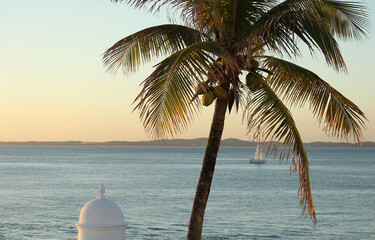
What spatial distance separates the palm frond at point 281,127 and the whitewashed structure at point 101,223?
303 cm

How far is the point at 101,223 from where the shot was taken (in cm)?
503

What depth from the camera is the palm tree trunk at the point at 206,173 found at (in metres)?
8.27

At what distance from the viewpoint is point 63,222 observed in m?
33.0

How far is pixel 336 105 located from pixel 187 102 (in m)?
2.67

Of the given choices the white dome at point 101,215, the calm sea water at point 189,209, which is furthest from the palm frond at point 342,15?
the calm sea water at point 189,209

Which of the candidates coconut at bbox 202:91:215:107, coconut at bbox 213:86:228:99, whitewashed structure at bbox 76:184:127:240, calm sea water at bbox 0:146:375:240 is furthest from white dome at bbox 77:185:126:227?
calm sea water at bbox 0:146:375:240

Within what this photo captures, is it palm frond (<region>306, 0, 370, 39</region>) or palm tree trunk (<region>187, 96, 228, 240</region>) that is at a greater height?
palm frond (<region>306, 0, 370, 39</region>)

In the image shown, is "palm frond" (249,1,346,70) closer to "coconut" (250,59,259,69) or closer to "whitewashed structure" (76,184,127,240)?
"coconut" (250,59,259,69)

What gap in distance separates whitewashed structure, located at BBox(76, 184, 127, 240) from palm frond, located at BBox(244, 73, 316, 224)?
3029 mm

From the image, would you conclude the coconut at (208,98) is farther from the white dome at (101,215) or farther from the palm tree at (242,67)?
the white dome at (101,215)

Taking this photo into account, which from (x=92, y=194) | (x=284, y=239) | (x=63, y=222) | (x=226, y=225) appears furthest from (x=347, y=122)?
(x=92, y=194)

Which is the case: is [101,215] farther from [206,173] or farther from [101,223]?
[206,173]

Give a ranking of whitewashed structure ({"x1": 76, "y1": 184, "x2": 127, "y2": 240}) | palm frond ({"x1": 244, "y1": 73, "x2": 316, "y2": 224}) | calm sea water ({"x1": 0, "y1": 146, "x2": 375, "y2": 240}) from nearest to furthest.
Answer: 1. whitewashed structure ({"x1": 76, "y1": 184, "x2": 127, "y2": 240})
2. palm frond ({"x1": 244, "y1": 73, "x2": 316, "y2": 224})
3. calm sea water ({"x1": 0, "y1": 146, "x2": 375, "y2": 240})

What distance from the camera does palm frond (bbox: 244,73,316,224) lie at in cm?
751
